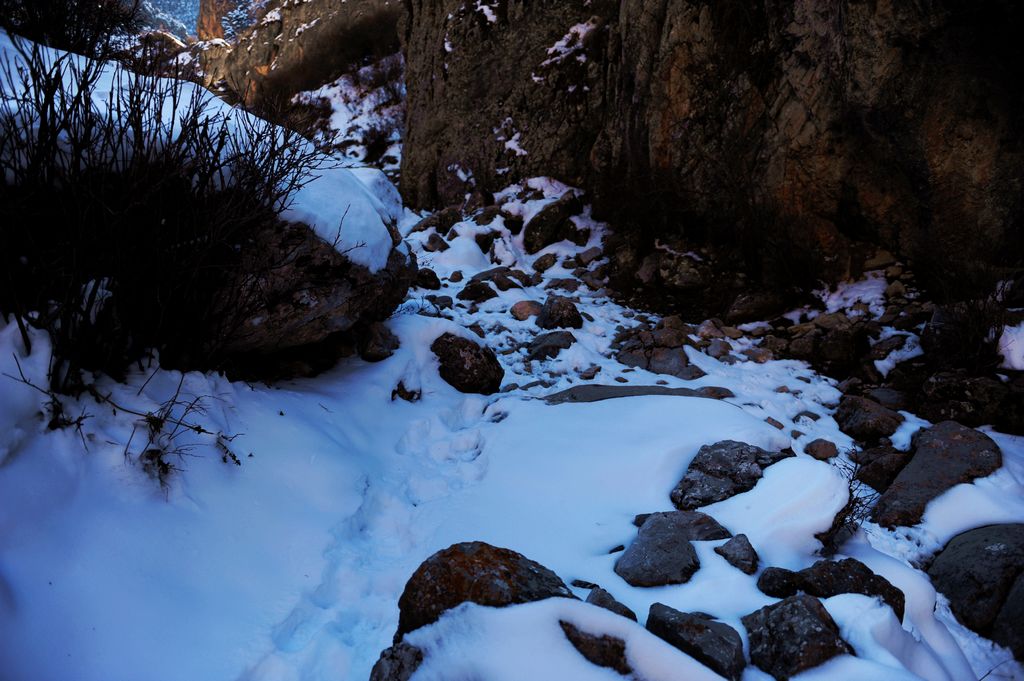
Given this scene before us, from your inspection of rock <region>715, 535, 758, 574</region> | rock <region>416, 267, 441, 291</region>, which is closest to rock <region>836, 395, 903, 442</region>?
rock <region>715, 535, 758, 574</region>

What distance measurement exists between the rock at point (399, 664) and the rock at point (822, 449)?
11.6 feet

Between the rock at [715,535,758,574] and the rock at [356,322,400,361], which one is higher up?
the rock at [715,535,758,574]

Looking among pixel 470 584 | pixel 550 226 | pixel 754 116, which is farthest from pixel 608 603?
pixel 550 226

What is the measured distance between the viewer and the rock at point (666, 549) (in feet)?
8.45

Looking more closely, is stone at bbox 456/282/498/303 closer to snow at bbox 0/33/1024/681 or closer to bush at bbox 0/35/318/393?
snow at bbox 0/33/1024/681

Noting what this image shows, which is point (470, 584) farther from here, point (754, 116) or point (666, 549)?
point (754, 116)

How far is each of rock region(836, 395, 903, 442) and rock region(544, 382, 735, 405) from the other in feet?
3.13

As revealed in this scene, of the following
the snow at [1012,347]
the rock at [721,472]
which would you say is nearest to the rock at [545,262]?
the rock at [721,472]

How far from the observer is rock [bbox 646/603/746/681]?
1957 mm

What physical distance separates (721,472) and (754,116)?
5392 millimetres

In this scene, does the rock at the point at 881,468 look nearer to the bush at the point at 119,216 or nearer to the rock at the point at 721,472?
the rock at the point at 721,472

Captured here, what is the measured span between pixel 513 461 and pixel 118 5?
14.3 feet

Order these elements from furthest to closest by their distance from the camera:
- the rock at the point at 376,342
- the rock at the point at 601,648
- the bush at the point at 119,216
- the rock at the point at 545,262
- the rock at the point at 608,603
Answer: the rock at the point at 545,262 → the rock at the point at 376,342 → the bush at the point at 119,216 → the rock at the point at 608,603 → the rock at the point at 601,648

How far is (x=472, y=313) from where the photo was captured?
22.7 ft
